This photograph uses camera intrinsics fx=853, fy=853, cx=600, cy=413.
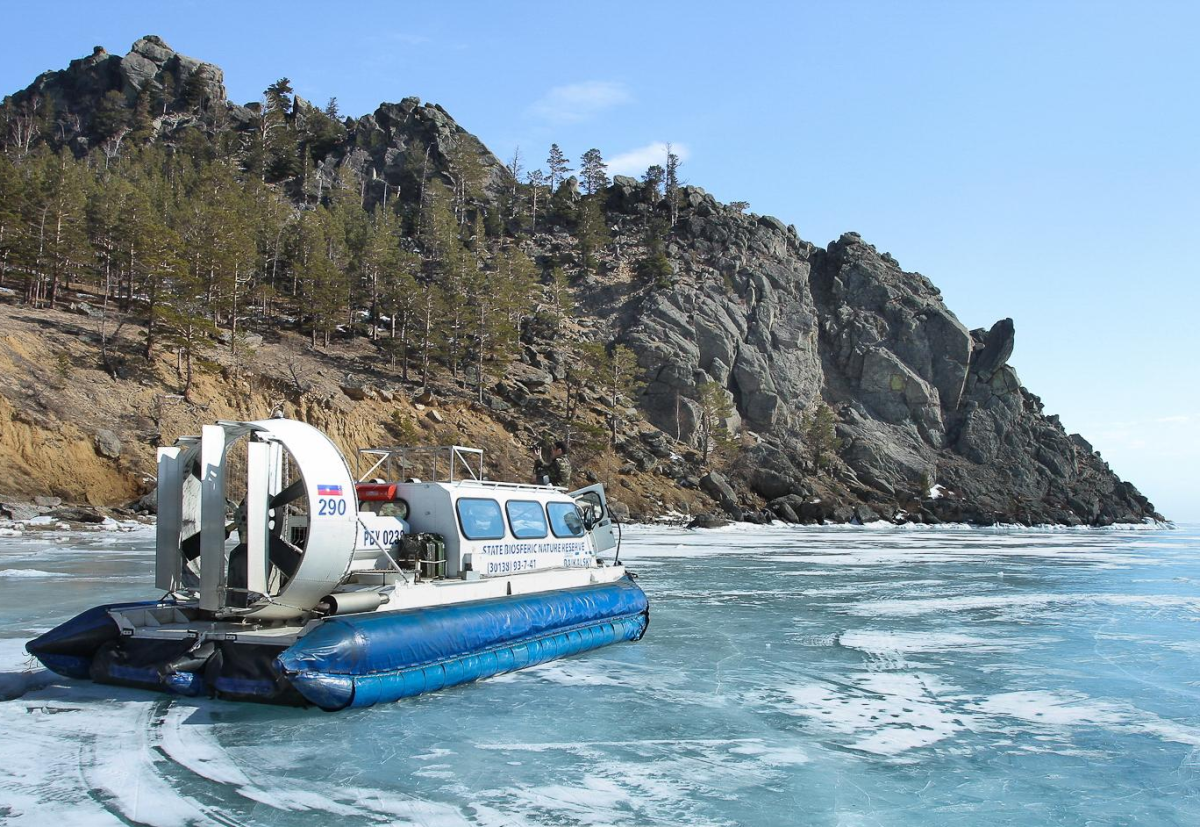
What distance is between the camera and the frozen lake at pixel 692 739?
18.7 feet

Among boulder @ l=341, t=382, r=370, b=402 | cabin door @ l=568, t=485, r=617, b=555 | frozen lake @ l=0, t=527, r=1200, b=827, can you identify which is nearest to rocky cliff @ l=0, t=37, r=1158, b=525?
boulder @ l=341, t=382, r=370, b=402

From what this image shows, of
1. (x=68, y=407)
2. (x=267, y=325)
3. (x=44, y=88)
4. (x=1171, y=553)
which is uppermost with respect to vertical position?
(x=44, y=88)

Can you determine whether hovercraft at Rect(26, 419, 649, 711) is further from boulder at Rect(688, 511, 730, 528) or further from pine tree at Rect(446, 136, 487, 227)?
pine tree at Rect(446, 136, 487, 227)

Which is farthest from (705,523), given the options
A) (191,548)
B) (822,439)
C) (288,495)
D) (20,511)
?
(288,495)

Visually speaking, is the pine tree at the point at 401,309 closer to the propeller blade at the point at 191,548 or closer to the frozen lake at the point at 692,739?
the frozen lake at the point at 692,739

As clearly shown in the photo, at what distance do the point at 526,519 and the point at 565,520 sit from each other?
1180mm

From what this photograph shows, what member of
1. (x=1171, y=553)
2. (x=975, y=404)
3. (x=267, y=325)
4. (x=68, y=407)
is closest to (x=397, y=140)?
(x=267, y=325)

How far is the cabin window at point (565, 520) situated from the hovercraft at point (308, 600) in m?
1.87

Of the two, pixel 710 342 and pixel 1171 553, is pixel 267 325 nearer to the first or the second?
pixel 710 342

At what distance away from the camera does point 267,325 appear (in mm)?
51906

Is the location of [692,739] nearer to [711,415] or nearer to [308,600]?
[308,600]

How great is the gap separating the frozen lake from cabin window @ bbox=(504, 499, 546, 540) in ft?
6.46

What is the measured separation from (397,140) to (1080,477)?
3388 inches

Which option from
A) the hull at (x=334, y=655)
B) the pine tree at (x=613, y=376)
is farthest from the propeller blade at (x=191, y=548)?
the pine tree at (x=613, y=376)
